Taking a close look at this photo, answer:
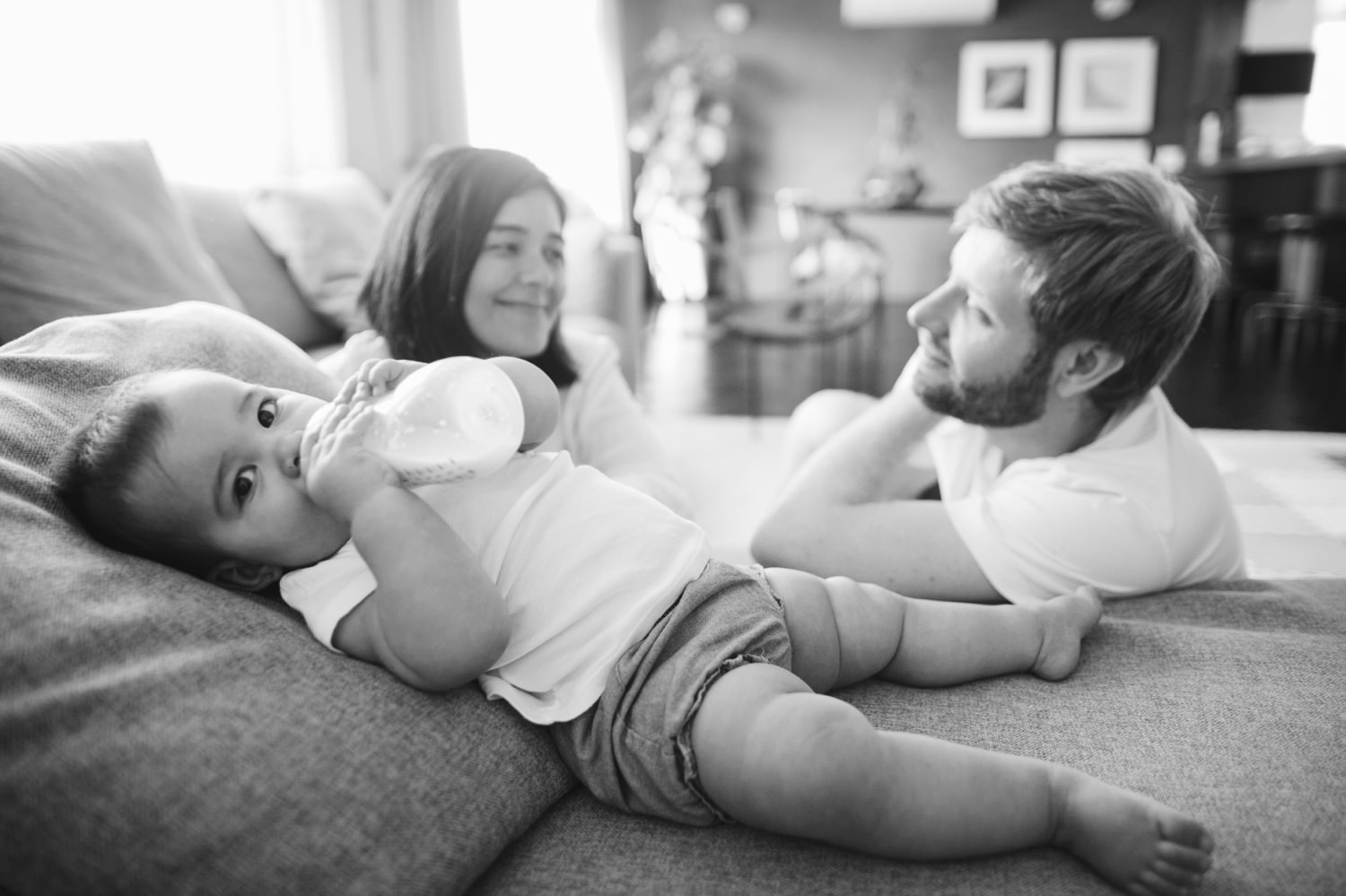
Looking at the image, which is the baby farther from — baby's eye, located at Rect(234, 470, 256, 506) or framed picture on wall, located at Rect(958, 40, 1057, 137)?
framed picture on wall, located at Rect(958, 40, 1057, 137)

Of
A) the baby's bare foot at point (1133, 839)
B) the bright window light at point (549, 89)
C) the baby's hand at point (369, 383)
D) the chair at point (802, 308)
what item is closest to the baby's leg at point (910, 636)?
the baby's bare foot at point (1133, 839)

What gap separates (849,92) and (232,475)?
7.49m

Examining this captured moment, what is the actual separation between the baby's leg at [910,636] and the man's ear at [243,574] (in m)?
0.56

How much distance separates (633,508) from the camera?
98 cm

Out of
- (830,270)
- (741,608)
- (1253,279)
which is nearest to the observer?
(741,608)

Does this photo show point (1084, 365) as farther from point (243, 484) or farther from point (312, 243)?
point (312, 243)

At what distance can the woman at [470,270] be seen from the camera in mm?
1508

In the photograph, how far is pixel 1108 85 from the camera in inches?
282

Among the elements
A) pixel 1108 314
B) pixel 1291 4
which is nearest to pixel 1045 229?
pixel 1108 314

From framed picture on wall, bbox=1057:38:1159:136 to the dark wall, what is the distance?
115mm

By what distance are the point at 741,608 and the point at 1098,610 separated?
513mm

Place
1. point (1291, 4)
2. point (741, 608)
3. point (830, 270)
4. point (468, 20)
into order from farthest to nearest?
point (1291, 4) < point (830, 270) < point (468, 20) < point (741, 608)

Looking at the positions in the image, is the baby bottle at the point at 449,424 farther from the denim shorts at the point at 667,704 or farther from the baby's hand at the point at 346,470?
the denim shorts at the point at 667,704

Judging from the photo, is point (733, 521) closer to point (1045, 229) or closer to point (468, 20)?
point (1045, 229)
